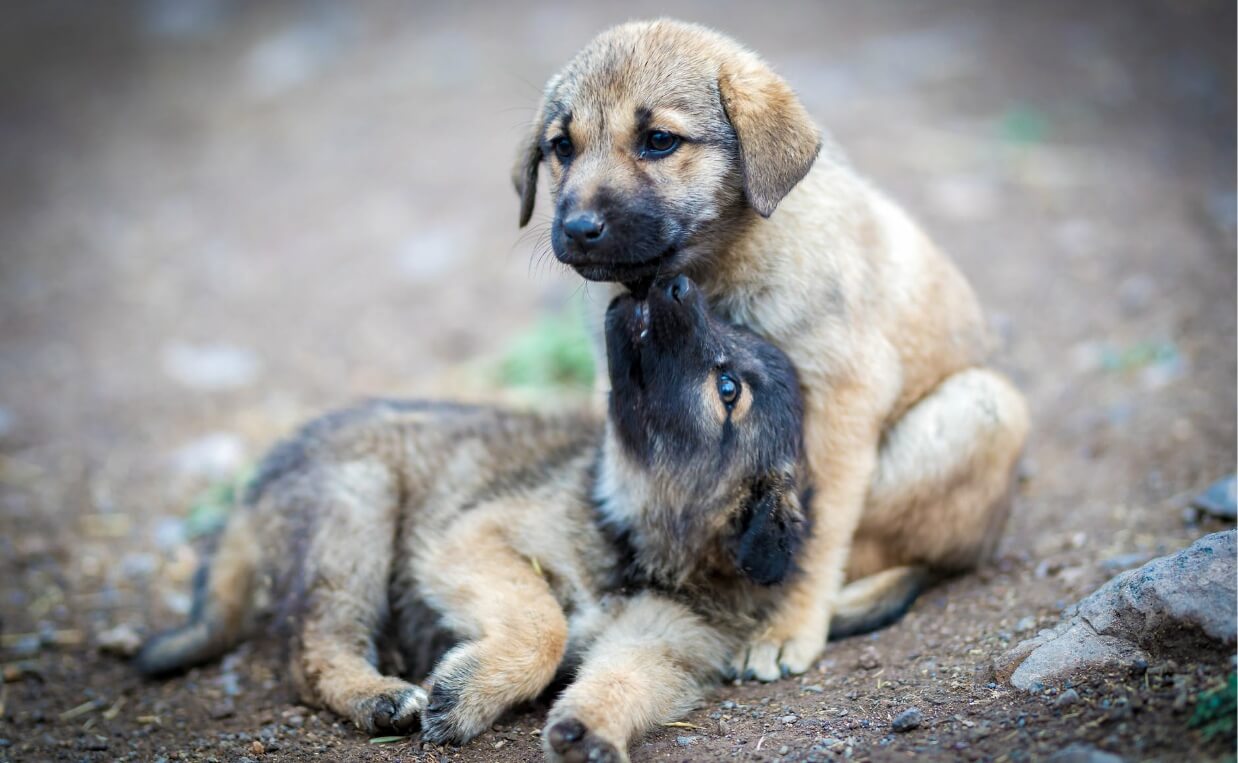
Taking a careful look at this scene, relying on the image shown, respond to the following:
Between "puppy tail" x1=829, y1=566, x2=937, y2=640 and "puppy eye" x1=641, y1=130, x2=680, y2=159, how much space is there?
86.0 inches

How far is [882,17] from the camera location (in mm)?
12305

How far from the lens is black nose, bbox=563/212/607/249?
4.14 m

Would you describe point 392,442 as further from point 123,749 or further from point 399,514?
point 123,749

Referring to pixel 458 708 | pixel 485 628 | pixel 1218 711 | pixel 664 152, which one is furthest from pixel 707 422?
pixel 1218 711

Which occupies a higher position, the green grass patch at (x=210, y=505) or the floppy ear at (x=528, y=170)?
the floppy ear at (x=528, y=170)

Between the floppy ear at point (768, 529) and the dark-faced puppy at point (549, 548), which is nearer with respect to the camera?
the dark-faced puppy at point (549, 548)

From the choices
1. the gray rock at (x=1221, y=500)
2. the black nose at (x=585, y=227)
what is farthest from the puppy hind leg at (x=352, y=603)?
the gray rock at (x=1221, y=500)

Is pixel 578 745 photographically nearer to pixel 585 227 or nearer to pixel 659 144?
pixel 585 227

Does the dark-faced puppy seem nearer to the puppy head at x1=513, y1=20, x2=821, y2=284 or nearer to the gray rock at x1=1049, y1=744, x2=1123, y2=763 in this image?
the puppy head at x1=513, y1=20, x2=821, y2=284

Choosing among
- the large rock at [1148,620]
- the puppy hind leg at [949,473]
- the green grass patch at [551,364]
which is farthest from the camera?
the green grass patch at [551,364]

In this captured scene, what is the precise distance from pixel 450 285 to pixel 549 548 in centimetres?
434

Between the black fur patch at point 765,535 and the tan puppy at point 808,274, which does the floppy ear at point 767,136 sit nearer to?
the tan puppy at point 808,274

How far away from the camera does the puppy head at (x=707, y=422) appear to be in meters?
4.25

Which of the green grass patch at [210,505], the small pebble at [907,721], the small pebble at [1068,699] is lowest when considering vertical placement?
the green grass patch at [210,505]
